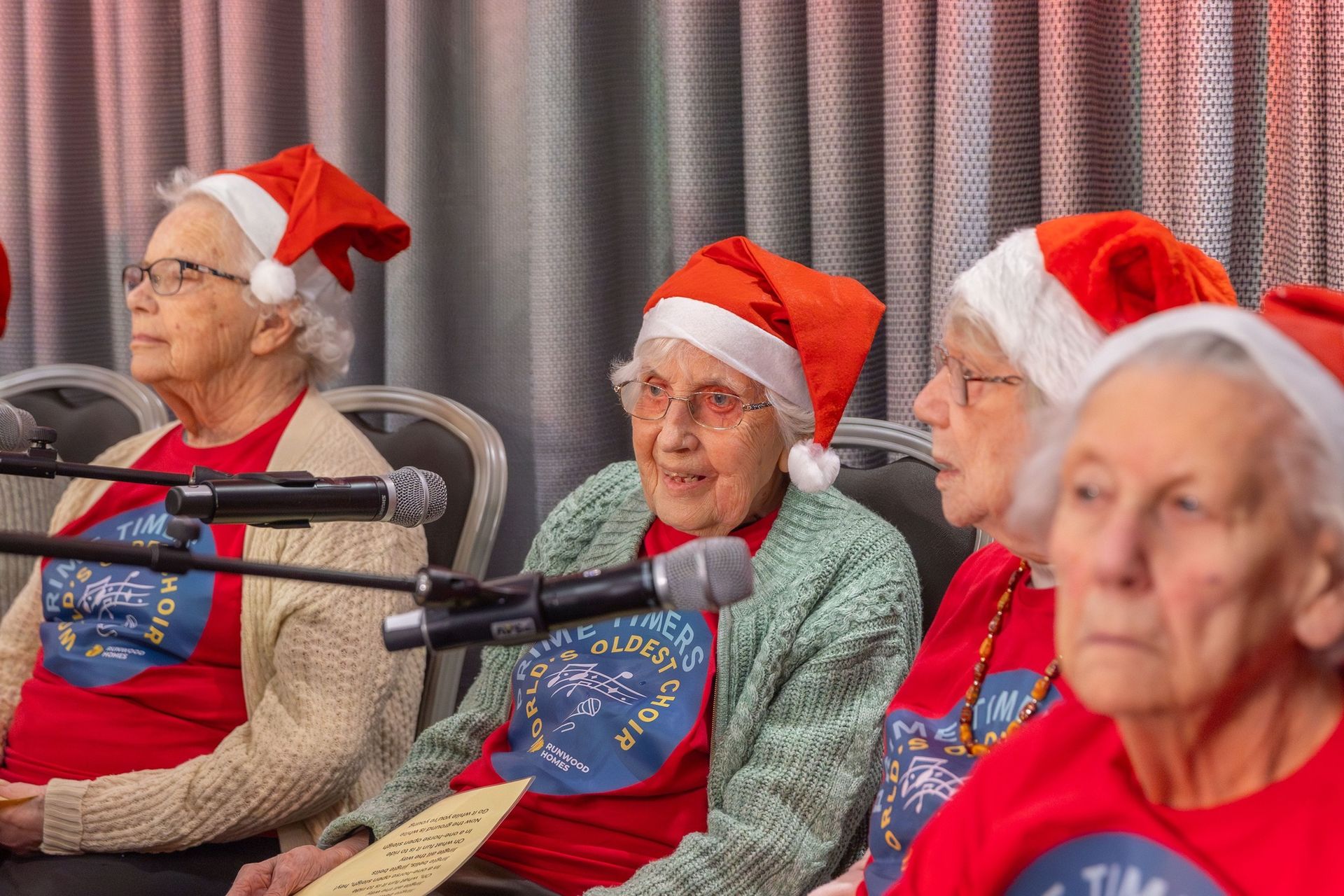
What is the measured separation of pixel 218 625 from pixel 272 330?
527mm

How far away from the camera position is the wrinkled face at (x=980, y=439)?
127 centimetres

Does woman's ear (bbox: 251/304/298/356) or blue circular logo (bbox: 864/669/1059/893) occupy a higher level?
woman's ear (bbox: 251/304/298/356)

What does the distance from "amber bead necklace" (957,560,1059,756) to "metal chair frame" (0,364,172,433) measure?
6.43ft

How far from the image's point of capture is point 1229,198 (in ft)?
5.89

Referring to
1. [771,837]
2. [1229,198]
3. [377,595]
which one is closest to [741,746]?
[771,837]

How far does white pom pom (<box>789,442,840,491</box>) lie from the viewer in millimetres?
1693

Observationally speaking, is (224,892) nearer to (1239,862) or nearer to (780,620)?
(780,620)

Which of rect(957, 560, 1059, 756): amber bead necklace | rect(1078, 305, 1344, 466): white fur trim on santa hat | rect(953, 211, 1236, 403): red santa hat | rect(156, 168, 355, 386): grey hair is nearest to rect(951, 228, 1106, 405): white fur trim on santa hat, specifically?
rect(953, 211, 1236, 403): red santa hat

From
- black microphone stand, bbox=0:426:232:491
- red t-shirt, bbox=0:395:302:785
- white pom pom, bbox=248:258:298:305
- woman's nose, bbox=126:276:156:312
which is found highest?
white pom pom, bbox=248:258:298:305

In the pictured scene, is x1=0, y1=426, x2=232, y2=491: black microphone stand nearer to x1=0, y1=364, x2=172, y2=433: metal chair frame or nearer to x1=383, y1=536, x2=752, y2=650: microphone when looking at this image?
x1=383, y1=536, x2=752, y2=650: microphone

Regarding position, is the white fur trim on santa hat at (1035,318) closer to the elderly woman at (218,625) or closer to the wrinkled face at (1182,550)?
the wrinkled face at (1182,550)

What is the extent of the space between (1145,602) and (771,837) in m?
0.79

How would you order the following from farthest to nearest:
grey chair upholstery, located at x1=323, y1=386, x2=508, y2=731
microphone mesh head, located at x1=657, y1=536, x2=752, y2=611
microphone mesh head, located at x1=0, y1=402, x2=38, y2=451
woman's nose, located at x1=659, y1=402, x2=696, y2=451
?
grey chair upholstery, located at x1=323, y1=386, x2=508, y2=731 → woman's nose, located at x1=659, y1=402, x2=696, y2=451 → microphone mesh head, located at x1=0, y1=402, x2=38, y2=451 → microphone mesh head, located at x1=657, y1=536, x2=752, y2=611

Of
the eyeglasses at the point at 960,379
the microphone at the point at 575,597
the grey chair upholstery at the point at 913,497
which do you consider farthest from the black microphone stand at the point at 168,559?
the grey chair upholstery at the point at 913,497
